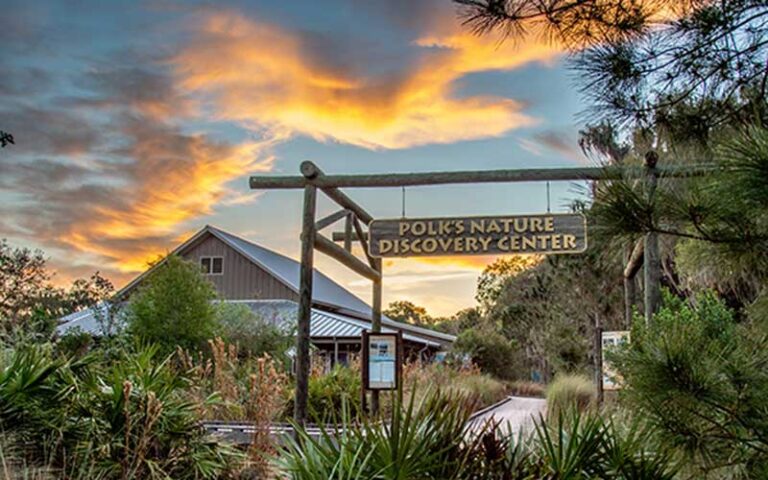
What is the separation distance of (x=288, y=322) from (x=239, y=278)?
768 centimetres

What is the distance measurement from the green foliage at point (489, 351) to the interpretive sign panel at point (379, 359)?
56.5ft

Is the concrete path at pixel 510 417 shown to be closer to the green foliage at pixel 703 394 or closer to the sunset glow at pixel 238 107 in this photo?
the green foliage at pixel 703 394

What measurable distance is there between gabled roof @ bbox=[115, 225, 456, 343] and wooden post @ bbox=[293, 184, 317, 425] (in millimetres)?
18718

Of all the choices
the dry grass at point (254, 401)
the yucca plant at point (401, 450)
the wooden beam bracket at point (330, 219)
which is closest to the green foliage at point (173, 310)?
the dry grass at point (254, 401)

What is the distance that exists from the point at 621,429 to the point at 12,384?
194 inches

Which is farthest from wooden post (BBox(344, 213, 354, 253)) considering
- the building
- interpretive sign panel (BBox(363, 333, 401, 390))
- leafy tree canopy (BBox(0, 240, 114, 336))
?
leafy tree canopy (BBox(0, 240, 114, 336))

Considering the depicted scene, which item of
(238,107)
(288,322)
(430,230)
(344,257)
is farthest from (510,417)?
(288,322)

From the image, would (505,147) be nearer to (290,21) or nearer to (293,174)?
(293,174)

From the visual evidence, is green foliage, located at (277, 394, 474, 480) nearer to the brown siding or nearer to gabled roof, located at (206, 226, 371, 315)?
gabled roof, located at (206, 226, 371, 315)

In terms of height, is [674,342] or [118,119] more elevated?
[118,119]

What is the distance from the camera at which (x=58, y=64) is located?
1027cm

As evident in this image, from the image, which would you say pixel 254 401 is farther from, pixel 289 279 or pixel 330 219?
pixel 289 279

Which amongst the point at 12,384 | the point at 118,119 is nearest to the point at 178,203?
the point at 118,119

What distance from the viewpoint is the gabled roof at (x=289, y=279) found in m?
31.0
